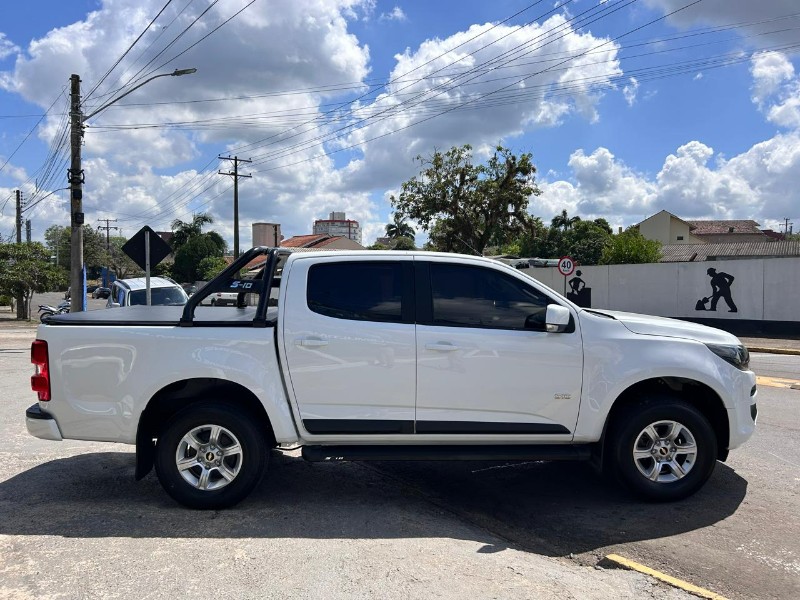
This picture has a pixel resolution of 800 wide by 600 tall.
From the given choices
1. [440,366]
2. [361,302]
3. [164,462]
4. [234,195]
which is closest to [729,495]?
[440,366]

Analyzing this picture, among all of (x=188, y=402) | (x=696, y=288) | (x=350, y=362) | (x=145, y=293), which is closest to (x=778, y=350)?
(x=696, y=288)

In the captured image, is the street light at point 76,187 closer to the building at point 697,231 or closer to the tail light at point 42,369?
the tail light at point 42,369

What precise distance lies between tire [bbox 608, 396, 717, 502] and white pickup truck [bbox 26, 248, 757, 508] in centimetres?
1

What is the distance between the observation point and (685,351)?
4781 mm

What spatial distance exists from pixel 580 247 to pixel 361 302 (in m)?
61.6

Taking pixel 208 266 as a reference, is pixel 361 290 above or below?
below

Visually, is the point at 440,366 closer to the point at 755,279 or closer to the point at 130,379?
the point at 130,379

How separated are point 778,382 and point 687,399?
23.5 ft

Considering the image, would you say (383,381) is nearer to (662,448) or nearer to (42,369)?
(662,448)

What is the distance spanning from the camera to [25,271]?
3075 centimetres

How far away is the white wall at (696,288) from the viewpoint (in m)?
20.2

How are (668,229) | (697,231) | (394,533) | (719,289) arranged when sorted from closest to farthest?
(394,533), (719,289), (668,229), (697,231)

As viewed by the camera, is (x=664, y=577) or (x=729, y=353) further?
(x=729, y=353)

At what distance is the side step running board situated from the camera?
15.3 feet
